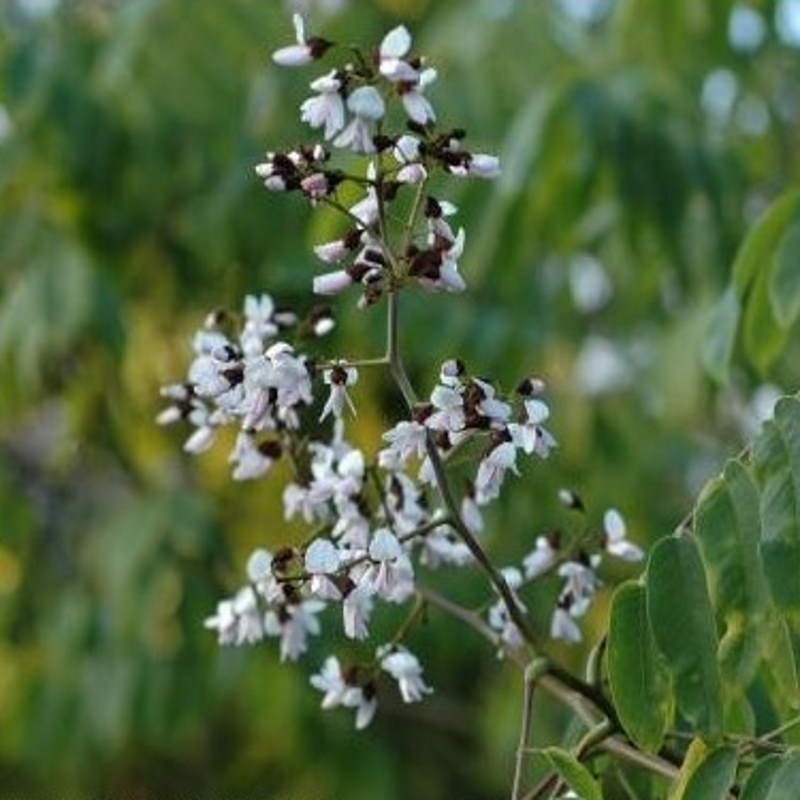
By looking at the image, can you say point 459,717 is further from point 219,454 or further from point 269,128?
point 269,128

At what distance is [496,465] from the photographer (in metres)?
1.18

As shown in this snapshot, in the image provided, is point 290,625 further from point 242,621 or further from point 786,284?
point 786,284

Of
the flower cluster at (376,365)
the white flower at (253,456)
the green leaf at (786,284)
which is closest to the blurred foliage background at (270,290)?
the green leaf at (786,284)

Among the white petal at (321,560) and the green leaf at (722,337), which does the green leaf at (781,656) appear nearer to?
the white petal at (321,560)

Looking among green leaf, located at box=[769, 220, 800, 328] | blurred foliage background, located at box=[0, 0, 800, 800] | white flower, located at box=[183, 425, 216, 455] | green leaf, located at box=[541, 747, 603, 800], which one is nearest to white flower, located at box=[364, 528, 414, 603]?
green leaf, located at box=[541, 747, 603, 800]

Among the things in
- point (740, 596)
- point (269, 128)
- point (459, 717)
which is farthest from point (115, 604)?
point (740, 596)

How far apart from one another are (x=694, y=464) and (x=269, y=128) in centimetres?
131

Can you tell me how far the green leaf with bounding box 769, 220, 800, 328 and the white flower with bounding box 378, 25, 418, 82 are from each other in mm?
719

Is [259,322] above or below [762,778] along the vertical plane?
above

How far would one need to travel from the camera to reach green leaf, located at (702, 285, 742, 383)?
186cm

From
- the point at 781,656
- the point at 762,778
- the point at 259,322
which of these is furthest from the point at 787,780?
the point at 259,322

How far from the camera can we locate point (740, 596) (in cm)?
129

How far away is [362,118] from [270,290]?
2112mm

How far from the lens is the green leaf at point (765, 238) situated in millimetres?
1869
